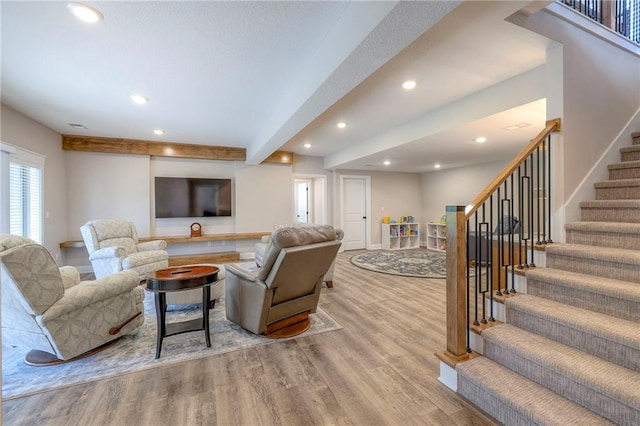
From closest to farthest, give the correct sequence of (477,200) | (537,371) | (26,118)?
1. (537,371)
2. (477,200)
3. (26,118)

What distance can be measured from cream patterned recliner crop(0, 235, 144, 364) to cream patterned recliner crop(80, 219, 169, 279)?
1.59 m

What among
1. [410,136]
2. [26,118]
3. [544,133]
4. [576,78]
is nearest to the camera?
[544,133]

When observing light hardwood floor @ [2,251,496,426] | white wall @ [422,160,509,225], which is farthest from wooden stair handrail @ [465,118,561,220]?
white wall @ [422,160,509,225]

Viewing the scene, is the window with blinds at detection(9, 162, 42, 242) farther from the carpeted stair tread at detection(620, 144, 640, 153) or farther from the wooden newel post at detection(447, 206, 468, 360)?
the carpeted stair tread at detection(620, 144, 640, 153)

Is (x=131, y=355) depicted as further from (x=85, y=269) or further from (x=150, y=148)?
(x=150, y=148)

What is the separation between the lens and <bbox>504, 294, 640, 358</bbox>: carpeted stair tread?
1576 millimetres

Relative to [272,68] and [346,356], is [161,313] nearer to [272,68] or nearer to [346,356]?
[346,356]

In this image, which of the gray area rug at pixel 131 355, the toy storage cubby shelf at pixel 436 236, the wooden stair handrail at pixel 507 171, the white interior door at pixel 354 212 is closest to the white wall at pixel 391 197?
the white interior door at pixel 354 212

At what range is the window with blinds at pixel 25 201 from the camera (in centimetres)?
390

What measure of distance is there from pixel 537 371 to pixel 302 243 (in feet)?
5.95

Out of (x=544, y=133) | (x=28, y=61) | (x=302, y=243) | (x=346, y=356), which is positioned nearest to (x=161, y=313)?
(x=302, y=243)

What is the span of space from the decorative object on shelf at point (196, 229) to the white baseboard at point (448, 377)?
545cm

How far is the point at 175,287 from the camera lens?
2.39 metres

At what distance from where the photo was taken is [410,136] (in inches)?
175
